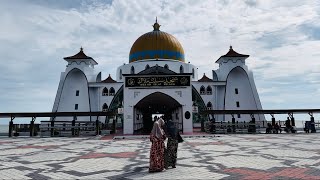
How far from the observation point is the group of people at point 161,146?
6.32m

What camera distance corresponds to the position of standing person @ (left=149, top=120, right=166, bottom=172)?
20.6 ft

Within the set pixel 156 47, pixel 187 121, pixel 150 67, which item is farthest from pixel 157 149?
pixel 156 47

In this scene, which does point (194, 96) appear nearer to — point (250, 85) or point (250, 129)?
point (250, 85)

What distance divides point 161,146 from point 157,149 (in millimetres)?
151

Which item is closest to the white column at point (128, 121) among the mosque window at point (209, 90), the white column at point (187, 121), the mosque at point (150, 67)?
the white column at point (187, 121)

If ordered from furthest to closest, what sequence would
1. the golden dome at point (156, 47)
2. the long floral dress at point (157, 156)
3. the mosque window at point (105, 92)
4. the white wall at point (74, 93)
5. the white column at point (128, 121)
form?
the mosque window at point (105, 92) → the golden dome at point (156, 47) → the white wall at point (74, 93) → the white column at point (128, 121) → the long floral dress at point (157, 156)

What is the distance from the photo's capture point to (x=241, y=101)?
3556cm

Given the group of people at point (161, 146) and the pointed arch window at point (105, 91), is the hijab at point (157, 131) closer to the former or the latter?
the group of people at point (161, 146)

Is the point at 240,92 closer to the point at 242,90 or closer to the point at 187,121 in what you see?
the point at 242,90

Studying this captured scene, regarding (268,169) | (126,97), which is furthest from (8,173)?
(126,97)

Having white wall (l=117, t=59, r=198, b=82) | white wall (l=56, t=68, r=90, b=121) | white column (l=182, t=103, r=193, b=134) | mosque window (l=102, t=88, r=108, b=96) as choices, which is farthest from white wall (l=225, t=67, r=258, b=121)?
Result: white wall (l=56, t=68, r=90, b=121)

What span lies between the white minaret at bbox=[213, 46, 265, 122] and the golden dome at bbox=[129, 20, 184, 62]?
734 centimetres

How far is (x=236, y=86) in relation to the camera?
36.1 metres

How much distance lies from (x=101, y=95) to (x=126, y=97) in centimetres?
1785
